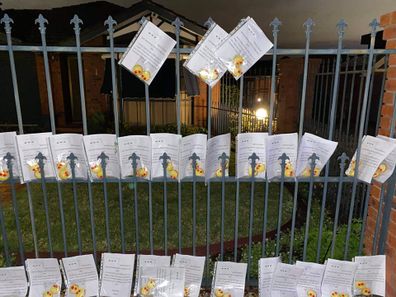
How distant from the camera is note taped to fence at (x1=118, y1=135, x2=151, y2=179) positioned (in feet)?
7.52

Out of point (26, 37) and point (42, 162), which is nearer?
point (42, 162)

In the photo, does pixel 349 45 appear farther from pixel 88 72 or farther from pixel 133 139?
pixel 133 139

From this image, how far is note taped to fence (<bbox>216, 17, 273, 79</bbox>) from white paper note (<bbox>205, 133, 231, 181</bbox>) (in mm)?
486

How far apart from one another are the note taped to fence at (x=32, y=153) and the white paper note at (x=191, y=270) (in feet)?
4.11

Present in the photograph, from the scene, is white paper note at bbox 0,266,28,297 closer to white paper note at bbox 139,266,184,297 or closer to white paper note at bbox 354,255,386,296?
white paper note at bbox 139,266,184,297

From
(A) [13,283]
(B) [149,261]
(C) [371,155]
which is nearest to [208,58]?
(C) [371,155]

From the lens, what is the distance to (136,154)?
7.70ft

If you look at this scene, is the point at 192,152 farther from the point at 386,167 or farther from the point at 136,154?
the point at 386,167

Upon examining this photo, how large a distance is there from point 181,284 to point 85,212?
138 inches

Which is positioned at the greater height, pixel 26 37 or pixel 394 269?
pixel 26 37

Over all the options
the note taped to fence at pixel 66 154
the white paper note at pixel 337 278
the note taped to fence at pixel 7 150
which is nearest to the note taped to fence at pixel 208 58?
the note taped to fence at pixel 66 154

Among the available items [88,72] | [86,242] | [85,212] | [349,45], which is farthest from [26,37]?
[349,45]

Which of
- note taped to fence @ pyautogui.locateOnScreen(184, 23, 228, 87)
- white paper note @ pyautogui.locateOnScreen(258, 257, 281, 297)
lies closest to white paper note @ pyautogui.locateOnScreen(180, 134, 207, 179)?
note taped to fence @ pyautogui.locateOnScreen(184, 23, 228, 87)

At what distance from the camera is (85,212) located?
552 centimetres
